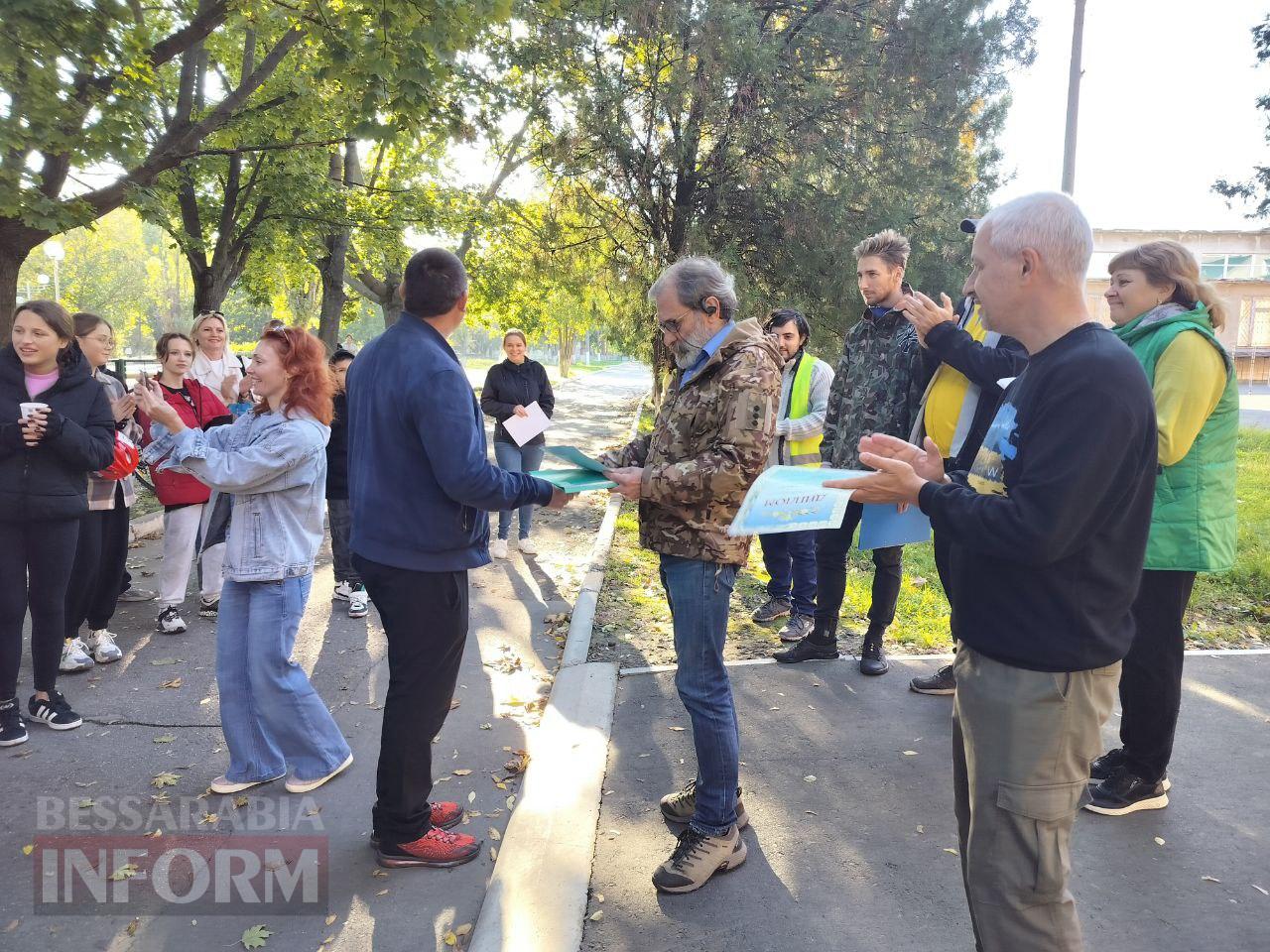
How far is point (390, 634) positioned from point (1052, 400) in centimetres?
240

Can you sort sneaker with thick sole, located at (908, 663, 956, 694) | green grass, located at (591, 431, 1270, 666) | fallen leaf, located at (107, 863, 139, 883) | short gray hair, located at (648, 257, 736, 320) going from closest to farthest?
short gray hair, located at (648, 257, 736, 320)
fallen leaf, located at (107, 863, 139, 883)
sneaker with thick sole, located at (908, 663, 956, 694)
green grass, located at (591, 431, 1270, 666)

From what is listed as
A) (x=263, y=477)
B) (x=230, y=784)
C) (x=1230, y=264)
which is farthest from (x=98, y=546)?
(x=1230, y=264)

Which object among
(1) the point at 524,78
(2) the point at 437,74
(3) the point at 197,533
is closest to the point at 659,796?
(3) the point at 197,533

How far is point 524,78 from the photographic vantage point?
14352 millimetres

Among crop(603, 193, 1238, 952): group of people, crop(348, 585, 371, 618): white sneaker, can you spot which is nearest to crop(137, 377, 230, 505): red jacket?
Result: crop(348, 585, 371, 618): white sneaker

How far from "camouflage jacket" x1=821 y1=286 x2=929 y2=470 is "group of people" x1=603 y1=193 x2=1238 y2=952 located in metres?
0.02

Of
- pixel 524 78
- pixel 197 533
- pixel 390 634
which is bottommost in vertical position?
pixel 197 533

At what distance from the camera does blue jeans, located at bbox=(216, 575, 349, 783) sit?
3.76 metres

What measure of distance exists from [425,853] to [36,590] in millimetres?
2704

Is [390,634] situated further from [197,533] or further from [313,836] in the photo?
[197,533]

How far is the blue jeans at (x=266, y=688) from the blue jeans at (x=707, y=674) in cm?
183

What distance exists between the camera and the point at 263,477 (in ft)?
12.0

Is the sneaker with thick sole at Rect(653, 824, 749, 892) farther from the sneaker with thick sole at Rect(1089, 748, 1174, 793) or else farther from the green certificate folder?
the sneaker with thick sole at Rect(1089, 748, 1174, 793)

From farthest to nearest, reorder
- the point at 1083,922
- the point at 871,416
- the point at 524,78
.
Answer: the point at 524,78 < the point at 871,416 < the point at 1083,922
